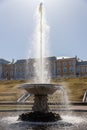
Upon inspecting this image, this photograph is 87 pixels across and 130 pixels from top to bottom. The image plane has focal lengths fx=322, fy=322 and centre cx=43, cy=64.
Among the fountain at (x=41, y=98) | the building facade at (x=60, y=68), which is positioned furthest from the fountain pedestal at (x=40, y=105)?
the building facade at (x=60, y=68)

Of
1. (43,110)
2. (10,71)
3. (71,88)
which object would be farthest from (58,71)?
(43,110)

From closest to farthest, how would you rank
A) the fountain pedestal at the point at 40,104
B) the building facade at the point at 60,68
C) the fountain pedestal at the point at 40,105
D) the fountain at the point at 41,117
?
the fountain at the point at 41,117 < the fountain pedestal at the point at 40,105 < the fountain pedestal at the point at 40,104 < the building facade at the point at 60,68

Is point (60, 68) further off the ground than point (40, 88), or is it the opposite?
point (60, 68)

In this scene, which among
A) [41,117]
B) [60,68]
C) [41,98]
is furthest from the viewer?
[60,68]

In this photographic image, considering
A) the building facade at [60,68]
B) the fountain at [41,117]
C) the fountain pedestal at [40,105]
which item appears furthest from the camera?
the building facade at [60,68]

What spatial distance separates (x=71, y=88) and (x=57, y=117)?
27.3 meters

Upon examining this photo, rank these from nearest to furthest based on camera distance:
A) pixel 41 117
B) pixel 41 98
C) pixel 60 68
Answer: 1. pixel 41 117
2. pixel 41 98
3. pixel 60 68

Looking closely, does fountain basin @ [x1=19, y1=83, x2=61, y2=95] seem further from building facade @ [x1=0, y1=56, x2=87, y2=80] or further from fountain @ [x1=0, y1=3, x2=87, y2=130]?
building facade @ [x1=0, y1=56, x2=87, y2=80]

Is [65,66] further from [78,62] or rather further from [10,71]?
[10,71]

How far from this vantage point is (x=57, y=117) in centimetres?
1656

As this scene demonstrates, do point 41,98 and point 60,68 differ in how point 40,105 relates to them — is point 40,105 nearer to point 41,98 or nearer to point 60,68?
point 41,98

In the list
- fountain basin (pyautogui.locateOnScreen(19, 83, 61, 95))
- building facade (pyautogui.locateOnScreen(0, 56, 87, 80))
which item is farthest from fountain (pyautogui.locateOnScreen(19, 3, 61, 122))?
building facade (pyautogui.locateOnScreen(0, 56, 87, 80))

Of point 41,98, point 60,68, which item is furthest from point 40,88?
point 60,68

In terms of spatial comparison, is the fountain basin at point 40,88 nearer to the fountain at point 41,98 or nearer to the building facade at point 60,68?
Result: the fountain at point 41,98
